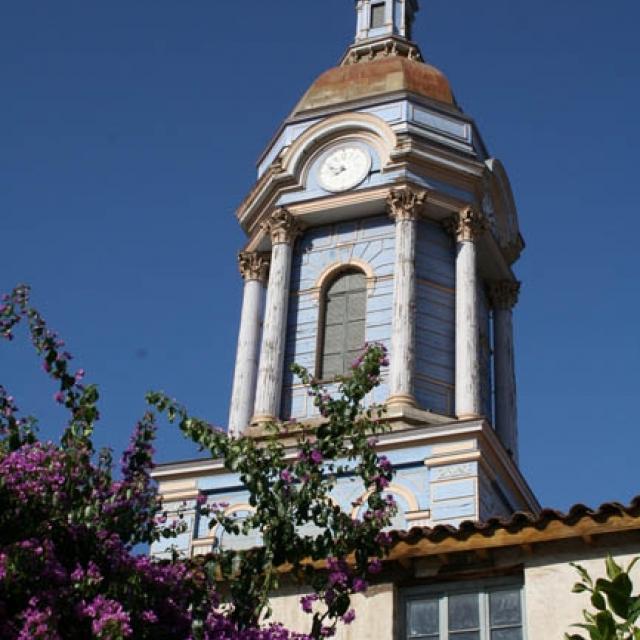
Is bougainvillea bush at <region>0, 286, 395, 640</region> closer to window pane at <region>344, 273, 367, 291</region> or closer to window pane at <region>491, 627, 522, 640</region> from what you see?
window pane at <region>491, 627, 522, 640</region>

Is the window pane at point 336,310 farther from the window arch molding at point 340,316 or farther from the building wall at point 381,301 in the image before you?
the building wall at point 381,301

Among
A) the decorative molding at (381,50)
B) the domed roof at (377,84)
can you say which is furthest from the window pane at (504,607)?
the decorative molding at (381,50)

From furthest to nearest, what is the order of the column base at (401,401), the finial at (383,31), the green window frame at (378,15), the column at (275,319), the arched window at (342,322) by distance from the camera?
1. the green window frame at (378,15)
2. the finial at (383,31)
3. the arched window at (342,322)
4. the column at (275,319)
5. the column base at (401,401)

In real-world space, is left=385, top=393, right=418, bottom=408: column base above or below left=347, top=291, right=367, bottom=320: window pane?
below

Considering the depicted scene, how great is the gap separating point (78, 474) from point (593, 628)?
464 cm

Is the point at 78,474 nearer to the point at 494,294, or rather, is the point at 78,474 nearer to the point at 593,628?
the point at 593,628

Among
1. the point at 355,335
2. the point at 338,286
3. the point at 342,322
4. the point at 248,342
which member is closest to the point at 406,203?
the point at 338,286

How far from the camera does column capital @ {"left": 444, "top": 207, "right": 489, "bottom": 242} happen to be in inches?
930

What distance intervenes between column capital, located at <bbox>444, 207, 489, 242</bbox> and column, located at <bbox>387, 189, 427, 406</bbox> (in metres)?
0.75

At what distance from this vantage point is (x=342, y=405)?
11.6m

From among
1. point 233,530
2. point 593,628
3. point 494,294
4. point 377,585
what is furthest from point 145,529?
point 494,294

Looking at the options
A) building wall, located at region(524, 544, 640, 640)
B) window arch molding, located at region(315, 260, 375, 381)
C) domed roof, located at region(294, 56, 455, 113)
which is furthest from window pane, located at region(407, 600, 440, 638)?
domed roof, located at region(294, 56, 455, 113)

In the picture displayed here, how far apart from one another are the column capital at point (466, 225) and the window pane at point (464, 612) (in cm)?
1137

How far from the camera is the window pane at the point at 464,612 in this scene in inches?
504
